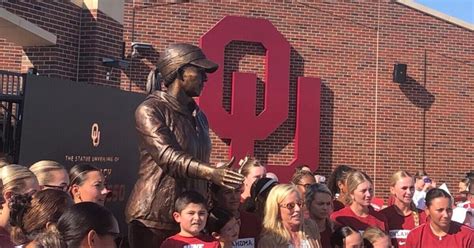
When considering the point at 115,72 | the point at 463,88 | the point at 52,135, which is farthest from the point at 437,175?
the point at 52,135

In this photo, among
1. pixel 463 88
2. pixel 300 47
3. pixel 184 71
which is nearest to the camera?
pixel 184 71

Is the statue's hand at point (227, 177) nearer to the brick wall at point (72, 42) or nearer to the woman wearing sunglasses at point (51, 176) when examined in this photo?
the woman wearing sunglasses at point (51, 176)

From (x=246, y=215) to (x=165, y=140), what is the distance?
5.06ft

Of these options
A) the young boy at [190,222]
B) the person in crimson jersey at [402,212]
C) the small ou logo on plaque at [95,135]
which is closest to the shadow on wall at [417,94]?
the person in crimson jersey at [402,212]

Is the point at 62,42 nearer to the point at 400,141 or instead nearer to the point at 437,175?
the point at 400,141

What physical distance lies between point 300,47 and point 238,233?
35.9 feet

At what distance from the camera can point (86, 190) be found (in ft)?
14.3

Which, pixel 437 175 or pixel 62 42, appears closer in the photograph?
pixel 62 42

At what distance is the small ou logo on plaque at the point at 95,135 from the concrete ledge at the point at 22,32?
2.53m

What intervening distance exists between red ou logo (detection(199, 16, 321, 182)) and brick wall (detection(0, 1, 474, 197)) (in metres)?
0.20

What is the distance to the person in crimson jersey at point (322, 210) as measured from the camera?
5047 mm

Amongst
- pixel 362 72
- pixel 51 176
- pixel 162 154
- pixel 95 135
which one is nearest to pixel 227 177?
pixel 162 154

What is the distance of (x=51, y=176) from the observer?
14.4ft

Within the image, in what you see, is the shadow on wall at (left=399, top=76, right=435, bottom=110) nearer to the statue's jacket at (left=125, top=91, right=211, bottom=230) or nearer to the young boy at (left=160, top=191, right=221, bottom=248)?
the young boy at (left=160, top=191, right=221, bottom=248)
